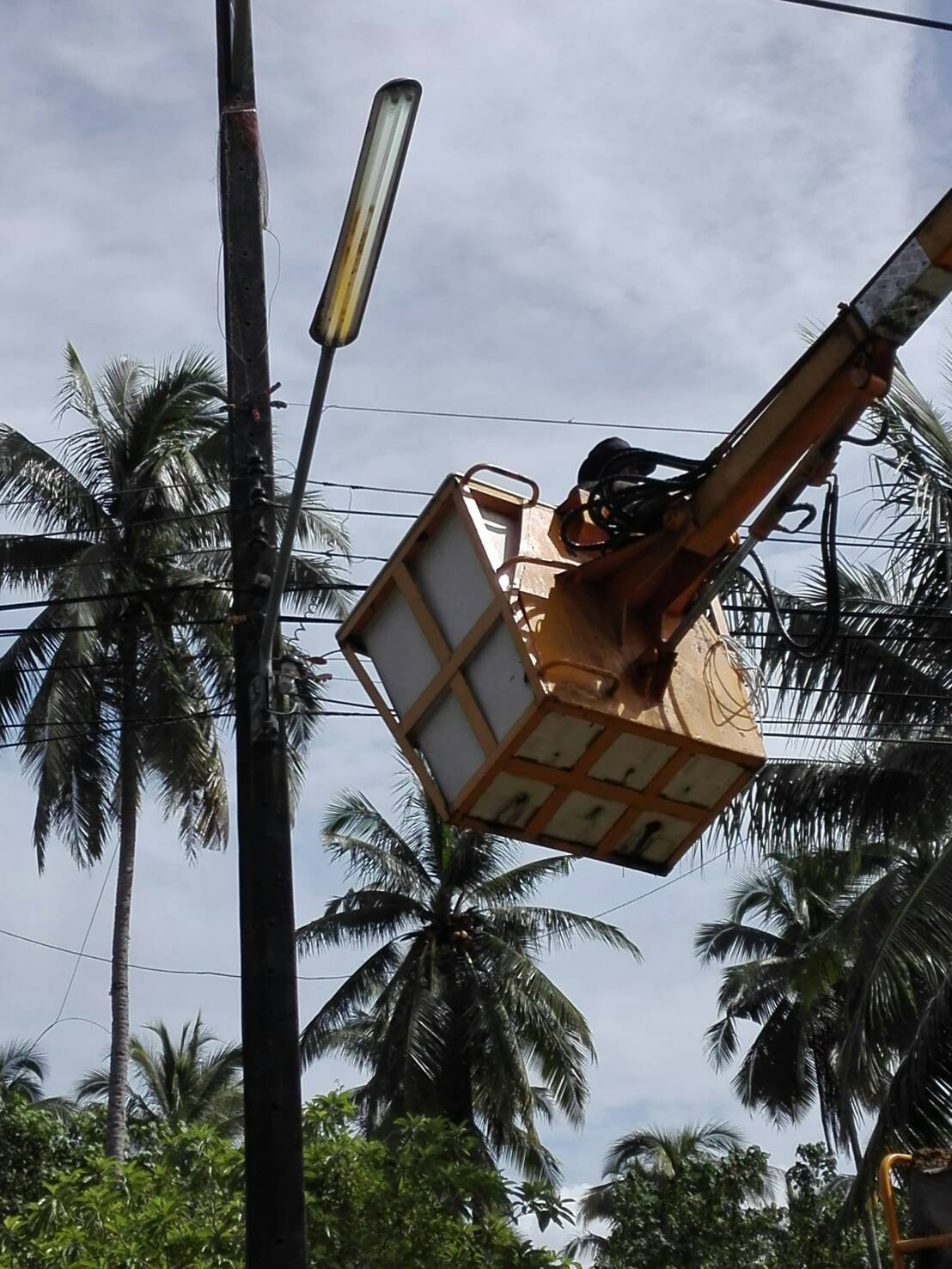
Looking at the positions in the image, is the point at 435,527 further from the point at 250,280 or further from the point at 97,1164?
the point at 97,1164

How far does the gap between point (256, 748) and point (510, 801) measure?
4.19ft

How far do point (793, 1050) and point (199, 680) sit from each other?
51.7ft

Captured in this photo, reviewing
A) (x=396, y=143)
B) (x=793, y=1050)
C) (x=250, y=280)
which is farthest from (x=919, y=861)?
(x=793, y=1050)

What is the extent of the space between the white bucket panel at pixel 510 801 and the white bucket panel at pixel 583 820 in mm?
127

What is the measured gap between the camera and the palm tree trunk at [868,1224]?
14.8 m

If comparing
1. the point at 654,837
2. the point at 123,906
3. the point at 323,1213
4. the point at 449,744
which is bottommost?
the point at 323,1213

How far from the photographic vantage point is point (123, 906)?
23.9 metres

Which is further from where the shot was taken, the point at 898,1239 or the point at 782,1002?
the point at 782,1002

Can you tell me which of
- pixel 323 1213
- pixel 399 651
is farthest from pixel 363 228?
pixel 323 1213

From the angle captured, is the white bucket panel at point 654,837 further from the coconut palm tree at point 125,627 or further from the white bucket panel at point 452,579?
the coconut palm tree at point 125,627

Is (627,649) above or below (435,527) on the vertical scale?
below

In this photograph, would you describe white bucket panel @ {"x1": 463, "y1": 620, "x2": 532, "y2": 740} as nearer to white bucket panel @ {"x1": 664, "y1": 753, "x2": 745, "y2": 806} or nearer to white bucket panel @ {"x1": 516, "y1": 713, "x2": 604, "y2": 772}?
white bucket panel @ {"x1": 516, "y1": 713, "x2": 604, "y2": 772}

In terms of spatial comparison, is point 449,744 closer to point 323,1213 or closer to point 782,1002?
point 323,1213

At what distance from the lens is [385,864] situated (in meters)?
30.1
